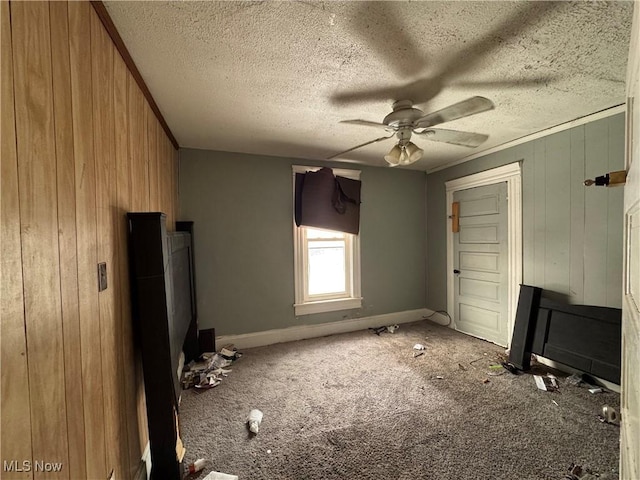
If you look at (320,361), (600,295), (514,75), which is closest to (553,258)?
(600,295)

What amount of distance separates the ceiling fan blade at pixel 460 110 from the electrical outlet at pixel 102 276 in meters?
1.97

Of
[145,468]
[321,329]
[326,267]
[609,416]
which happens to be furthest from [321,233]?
[609,416]

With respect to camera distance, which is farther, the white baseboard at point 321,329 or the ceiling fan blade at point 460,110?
the white baseboard at point 321,329

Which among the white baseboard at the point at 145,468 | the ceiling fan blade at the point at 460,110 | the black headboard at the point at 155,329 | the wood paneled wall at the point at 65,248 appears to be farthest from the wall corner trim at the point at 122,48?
the white baseboard at the point at 145,468

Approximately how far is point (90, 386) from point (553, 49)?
108 inches

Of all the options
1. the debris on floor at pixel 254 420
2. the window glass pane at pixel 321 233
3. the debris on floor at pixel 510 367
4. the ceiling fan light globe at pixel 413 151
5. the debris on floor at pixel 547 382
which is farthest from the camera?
the window glass pane at pixel 321 233

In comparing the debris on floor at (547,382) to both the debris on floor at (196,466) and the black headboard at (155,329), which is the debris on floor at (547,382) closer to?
the debris on floor at (196,466)

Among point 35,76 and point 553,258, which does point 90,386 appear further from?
point 553,258

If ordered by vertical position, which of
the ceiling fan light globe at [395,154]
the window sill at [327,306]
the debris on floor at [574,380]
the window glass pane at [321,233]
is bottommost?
the debris on floor at [574,380]

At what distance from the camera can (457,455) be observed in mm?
1563

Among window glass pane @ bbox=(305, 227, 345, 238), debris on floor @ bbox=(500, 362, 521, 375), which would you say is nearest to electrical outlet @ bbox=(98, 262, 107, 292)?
window glass pane @ bbox=(305, 227, 345, 238)

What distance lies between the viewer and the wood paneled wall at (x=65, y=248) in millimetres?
608

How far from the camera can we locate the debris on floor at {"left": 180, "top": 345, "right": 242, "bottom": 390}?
91.7 inches

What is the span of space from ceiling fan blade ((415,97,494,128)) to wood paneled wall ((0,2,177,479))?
5.86 feet
